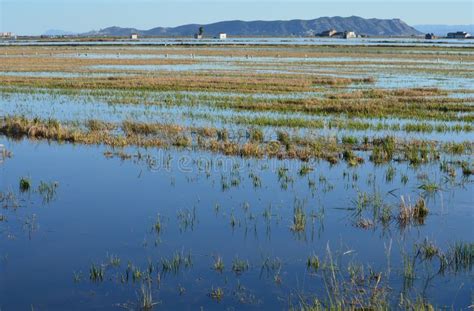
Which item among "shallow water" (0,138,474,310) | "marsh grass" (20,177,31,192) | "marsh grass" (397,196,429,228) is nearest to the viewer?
"shallow water" (0,138,474,310)

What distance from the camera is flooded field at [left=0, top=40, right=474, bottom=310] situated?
7273 millimetres

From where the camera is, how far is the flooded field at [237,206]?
23.9 ft

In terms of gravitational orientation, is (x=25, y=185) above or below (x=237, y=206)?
above

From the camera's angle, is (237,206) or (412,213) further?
(237,206)

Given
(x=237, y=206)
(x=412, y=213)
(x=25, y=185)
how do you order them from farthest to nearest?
(x=25, y=185) < (x=237, y=206) < (x=412, y=213)

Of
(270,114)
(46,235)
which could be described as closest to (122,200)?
(46,235)

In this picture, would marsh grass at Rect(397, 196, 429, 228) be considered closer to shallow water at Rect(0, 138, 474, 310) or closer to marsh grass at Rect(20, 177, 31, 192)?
shallow water at Rect(0, 138, 474, 310)

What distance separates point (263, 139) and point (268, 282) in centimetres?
944

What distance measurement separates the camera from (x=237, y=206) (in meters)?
10.9

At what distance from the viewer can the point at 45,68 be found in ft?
138

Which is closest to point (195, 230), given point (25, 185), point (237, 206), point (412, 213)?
point (237, 206)

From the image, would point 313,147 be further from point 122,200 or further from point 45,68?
point 45,68

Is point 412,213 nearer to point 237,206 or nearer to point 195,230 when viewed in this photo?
point 237,206

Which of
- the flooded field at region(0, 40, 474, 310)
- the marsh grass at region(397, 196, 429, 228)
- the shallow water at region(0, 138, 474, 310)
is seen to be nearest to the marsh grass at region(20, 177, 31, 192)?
the flooded field at region(0, 40, 474, 310)
